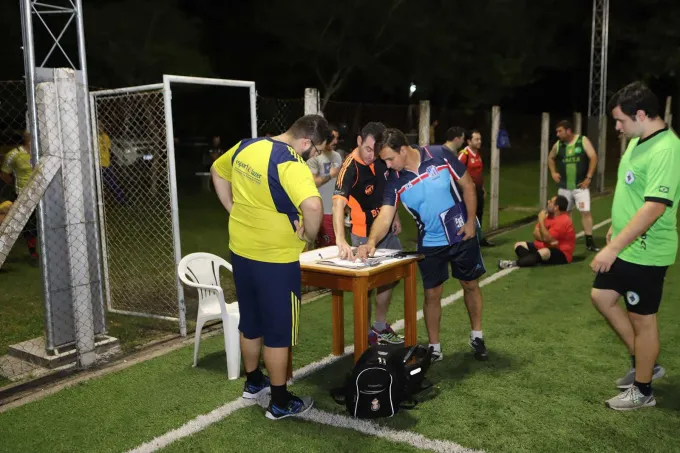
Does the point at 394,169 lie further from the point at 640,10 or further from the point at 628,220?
the point at 640,10

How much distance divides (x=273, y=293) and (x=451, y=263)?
66.6 inches

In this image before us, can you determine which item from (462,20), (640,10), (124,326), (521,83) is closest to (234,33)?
(462,20)

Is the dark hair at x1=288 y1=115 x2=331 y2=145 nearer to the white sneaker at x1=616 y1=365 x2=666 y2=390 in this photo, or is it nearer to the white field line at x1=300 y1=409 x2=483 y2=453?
the white field line at x1=300 y1=409 x2=483 y2=453

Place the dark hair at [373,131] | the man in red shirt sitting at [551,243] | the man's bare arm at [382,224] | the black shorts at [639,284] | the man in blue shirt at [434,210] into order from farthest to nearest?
the man in red shirt sitting at [551,243], the dark hair at [373,131], the man's bare arm at [382,224], the man in blue shirt at [434,210], the black shorts at [639,284]

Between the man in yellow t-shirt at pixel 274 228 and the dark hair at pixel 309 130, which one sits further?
the dark hair at pixel 309 130

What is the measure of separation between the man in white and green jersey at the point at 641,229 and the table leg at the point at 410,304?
56.8 inches

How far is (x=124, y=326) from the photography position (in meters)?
6.86

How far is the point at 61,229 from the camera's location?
5.50 metres

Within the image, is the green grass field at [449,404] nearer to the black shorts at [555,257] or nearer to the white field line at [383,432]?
the white field line at [383,432]

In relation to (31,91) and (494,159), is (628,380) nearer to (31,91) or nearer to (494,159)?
(31,91)

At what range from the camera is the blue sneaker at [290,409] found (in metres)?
4.47

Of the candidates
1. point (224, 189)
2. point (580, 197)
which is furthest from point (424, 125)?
point (224, 189)

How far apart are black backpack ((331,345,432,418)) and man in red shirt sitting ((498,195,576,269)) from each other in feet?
15.0

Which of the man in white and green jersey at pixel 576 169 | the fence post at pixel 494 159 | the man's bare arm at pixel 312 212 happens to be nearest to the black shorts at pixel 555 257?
the man in white and green jersey at pixel 576 169
